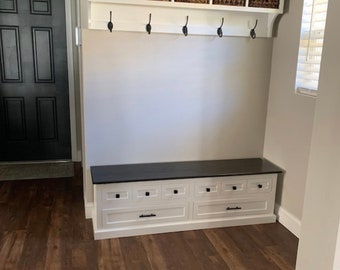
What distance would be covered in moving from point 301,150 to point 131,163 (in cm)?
129

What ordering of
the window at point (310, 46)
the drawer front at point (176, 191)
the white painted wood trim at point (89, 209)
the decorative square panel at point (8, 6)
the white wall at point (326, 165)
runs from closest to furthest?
1. the white wall at point (326, 165)
2. the window at point (310, 46)
3. the drawer front at point (176, 191)
4. the white painted wood trim at point (89, 209)
5. the decorative square panel at point (8, 6)

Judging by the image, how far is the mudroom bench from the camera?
8.43ft

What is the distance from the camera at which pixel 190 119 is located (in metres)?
2.92

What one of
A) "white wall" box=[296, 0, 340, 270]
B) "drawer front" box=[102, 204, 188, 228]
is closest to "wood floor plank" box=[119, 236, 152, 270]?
"drawer front" box=[102, 204, 188, 228]

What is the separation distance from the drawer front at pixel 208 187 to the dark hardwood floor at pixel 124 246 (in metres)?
0.28

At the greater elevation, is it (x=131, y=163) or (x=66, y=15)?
(x=66, y=15)

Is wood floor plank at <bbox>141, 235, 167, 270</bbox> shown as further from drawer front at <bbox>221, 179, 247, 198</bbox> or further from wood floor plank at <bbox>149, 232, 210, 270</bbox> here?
drawer front at <bbox>221, 179, 247, 198</bbox>

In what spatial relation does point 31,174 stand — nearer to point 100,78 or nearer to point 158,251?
point 100,78

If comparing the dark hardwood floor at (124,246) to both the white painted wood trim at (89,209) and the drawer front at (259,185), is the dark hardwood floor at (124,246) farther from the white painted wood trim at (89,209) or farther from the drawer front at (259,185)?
the drawer front at (259,185)

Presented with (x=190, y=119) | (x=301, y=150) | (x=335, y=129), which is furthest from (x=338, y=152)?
(x=190, y=119)

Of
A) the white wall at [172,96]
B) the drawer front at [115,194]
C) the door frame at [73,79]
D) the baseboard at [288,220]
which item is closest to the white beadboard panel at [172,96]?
the white wall at [172,96]

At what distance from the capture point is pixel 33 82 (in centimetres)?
406

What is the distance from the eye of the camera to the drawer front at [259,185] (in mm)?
2812

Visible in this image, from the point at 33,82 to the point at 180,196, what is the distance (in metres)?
2.37
